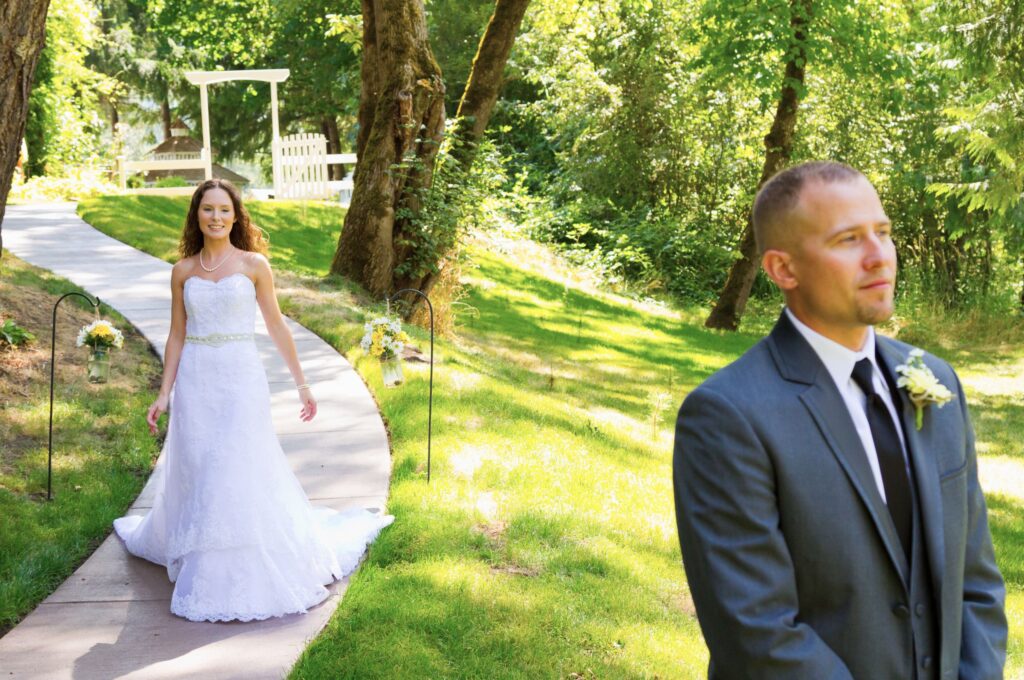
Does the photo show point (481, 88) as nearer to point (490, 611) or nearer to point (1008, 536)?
point (1008, 536)

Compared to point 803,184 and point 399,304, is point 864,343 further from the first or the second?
point 399,304

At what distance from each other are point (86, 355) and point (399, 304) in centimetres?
490

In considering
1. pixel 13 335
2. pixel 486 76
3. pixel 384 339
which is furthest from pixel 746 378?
pixel 486 76

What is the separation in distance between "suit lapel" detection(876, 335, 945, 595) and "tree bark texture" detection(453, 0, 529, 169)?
13.1 m

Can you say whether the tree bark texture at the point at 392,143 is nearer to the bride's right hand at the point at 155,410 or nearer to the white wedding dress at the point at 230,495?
the white wedding dress at the point at 230,495

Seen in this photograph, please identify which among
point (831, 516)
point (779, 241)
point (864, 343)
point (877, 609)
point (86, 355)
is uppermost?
point (779, 241)

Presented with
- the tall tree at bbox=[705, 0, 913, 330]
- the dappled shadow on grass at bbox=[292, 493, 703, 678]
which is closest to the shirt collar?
the dappled shadow on grass at bbox=[292, 493, 703, 678]

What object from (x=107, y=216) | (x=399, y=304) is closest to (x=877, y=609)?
(x=399, y=304)

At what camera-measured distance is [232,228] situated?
21.2 feet

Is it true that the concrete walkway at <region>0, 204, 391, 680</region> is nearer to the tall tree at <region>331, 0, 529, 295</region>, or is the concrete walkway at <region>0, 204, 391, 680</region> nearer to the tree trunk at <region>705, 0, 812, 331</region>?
the tall tree at <region>331, 0, 529, 295</region>

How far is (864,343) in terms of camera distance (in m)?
2.42

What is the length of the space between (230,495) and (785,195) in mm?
4377

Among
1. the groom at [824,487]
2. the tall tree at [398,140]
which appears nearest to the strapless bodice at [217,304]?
the groom at [824,487]

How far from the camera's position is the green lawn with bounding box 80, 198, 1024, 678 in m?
5.19
